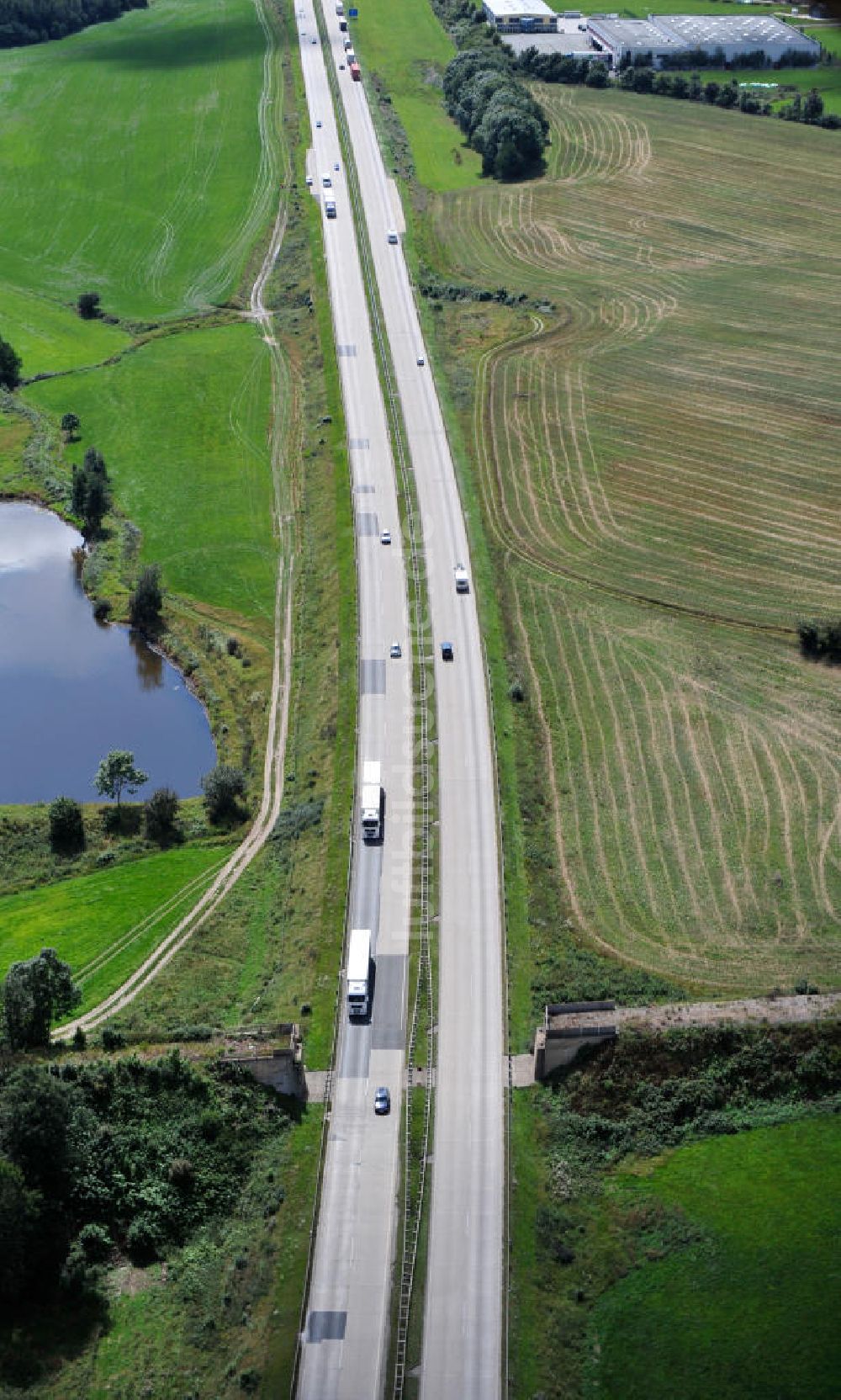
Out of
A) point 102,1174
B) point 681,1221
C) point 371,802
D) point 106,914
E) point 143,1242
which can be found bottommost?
point 143,1242

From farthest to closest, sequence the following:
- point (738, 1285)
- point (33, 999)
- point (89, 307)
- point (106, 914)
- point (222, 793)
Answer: point (89, 307) < point (222, 793) < point (106, 914) < point (33, 999) < point (738, 1285)

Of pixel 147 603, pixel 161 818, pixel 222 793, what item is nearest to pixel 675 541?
pixel 147 603

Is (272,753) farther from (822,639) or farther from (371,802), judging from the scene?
(822,639)

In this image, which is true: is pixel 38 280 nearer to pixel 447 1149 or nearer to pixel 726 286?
pixel 726 286

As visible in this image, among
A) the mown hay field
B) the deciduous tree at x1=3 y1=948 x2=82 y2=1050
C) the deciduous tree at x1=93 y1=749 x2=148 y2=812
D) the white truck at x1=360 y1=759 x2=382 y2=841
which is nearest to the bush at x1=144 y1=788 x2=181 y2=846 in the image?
the deciduous tree at x1=93 y1=749 x2=148 y2=812

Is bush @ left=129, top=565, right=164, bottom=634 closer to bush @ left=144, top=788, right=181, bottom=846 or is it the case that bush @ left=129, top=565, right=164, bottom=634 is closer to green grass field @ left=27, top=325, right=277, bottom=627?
green grass field @ left=27, top=325, right=277, bottom=627

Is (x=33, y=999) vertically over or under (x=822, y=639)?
under

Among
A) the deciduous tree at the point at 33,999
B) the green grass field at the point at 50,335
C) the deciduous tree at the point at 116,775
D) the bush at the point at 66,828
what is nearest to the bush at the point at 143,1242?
the deciduous tree at the point at 33,999

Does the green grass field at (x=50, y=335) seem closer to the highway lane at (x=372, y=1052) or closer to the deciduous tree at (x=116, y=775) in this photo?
the highway lane at (x=372, y=1052)
